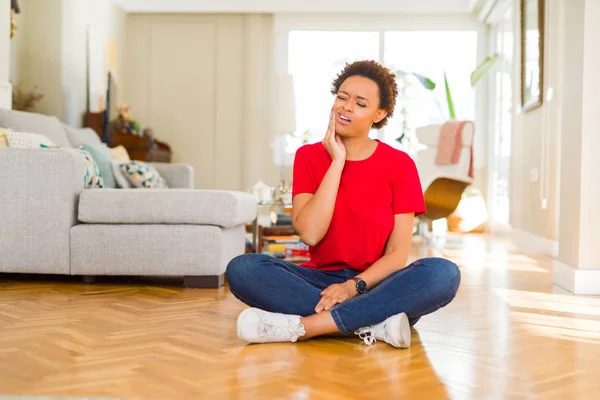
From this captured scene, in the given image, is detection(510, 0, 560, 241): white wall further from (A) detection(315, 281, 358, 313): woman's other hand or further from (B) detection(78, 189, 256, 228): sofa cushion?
(A) detection(315, 281, 358, 313): woman's other hand

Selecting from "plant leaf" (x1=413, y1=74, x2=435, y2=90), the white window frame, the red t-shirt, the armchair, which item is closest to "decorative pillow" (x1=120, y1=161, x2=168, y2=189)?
the armchair

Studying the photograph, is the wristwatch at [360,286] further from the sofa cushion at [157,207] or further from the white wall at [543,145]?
the white wall at [543,145]

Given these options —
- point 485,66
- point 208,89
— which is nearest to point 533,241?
point 485,66

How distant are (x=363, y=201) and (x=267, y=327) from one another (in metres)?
0.50

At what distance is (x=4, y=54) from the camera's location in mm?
5195

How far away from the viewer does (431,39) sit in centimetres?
882

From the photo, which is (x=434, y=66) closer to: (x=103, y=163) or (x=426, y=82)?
(x=426, y=82)

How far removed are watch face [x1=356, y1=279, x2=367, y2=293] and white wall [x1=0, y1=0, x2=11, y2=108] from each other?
12.6 feet

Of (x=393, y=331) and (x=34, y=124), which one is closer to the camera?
(x=393, y=331)

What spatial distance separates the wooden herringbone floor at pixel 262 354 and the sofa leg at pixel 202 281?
0.78 ft

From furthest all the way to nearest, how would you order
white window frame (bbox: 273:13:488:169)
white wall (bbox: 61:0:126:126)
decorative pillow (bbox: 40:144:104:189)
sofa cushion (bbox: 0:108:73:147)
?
white window frame (bbox: 273:13:488:169) < white wall (bbox: 61:0:126:126) < sofa cushion (bbox: 0:108:73:147) < decorative pillow (bbox: 40:144:104:189)

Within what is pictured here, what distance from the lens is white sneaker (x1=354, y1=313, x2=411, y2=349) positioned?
6.89 ft

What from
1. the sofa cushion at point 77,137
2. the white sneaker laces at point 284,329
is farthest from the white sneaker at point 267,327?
the sofa cushion at point 77,137

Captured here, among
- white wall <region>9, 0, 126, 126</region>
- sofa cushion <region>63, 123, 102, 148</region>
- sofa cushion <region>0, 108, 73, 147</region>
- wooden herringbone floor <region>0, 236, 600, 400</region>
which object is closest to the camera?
wooden herringbone floor <region>0, 236, 600, 400</region>
